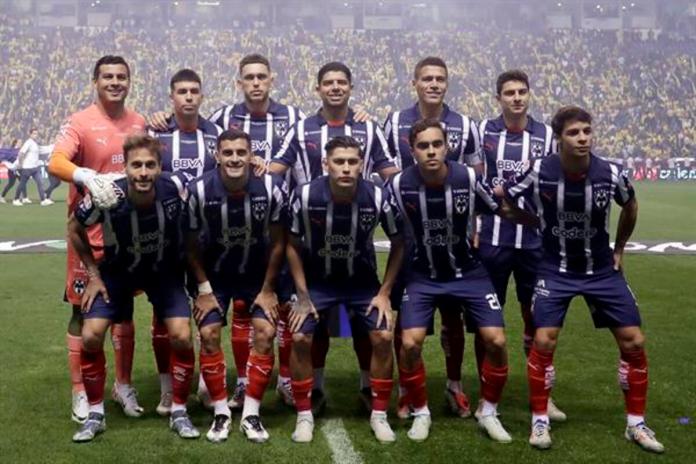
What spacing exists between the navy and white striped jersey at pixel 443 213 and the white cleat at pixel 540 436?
3.13ft

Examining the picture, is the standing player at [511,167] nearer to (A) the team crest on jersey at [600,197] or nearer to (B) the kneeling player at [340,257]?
(A) the team crest on jersey at [600,197]

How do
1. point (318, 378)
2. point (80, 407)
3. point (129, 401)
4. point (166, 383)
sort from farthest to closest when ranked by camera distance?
point (318, 378)
point (166, 383)
point (129, 401)
point (80, 407)

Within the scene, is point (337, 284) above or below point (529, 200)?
below

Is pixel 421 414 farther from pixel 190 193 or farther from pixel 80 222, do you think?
pixel 80 222

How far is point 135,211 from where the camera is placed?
16.2ft

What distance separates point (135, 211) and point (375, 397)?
1.74m

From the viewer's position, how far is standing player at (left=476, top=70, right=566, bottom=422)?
5480mm

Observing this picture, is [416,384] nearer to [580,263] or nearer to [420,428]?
[420,428]

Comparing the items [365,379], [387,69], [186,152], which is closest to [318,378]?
[365,379]

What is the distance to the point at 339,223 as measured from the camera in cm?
504

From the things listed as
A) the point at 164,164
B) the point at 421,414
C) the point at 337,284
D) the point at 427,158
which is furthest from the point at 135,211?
the point at 421,414

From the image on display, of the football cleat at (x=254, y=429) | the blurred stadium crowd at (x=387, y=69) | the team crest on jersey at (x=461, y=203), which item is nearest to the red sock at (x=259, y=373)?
the football cleat at (x=254, y=429)

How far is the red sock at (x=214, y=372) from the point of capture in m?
5.04

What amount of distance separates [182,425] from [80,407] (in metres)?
0.73
